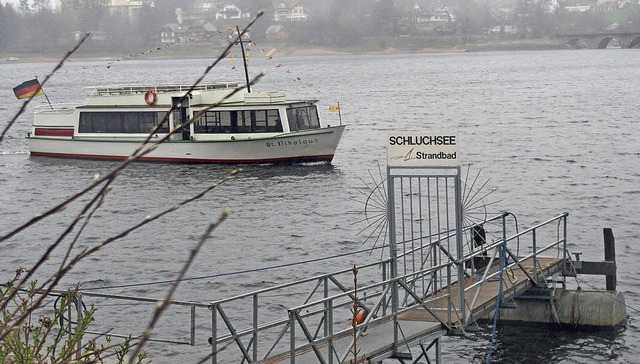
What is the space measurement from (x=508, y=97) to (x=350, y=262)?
77.7 m

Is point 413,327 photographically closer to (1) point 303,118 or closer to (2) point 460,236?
(2) point 460,236

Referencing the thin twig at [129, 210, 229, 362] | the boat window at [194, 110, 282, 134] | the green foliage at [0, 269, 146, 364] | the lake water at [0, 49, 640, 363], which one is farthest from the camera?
the boat window at [194, 110, 282, 134]

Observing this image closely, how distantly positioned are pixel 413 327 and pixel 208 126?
3367 cm

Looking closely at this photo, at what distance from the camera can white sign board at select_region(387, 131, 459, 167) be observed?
1554cm

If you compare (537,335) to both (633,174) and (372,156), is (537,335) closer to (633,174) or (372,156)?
(633,174)

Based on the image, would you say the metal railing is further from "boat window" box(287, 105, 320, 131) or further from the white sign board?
"boat window" box(287, 105, 320, 131)

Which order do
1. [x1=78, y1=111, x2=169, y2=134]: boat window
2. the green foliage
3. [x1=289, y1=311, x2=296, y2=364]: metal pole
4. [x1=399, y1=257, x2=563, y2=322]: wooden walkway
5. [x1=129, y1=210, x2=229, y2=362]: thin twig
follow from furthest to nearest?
1. [x1=78, y1=111, x2=169, y2=134]: boat window
2. [x1=399, y1=257, x2=563, y2=322]: wooden walkway
3. [x1=289, y1=311, x2=296, y2=364]: metal pole
4. the green foliage
5. [x1=129, y1=210, x2=229, y2=362]: thin twig

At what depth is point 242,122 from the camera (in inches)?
1873

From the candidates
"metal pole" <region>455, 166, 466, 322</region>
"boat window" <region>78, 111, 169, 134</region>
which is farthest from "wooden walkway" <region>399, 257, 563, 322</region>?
"boat window" <region>78, 111, 169, 134</region>

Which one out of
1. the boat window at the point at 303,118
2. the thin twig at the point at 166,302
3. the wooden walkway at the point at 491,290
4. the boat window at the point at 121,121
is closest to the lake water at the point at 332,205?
the wooden walkway at the point at 491,290

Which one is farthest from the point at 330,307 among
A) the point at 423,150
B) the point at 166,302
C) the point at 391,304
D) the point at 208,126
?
the point at 208,126

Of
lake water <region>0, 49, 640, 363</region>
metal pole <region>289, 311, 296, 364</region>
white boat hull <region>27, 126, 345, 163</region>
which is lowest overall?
lake water <region>0, 49, 640, 363</region>

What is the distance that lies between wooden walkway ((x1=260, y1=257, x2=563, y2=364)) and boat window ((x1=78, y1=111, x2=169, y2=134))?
32.1 meters

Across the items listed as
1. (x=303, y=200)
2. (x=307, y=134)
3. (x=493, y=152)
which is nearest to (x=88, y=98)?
(x=307, y=134)
